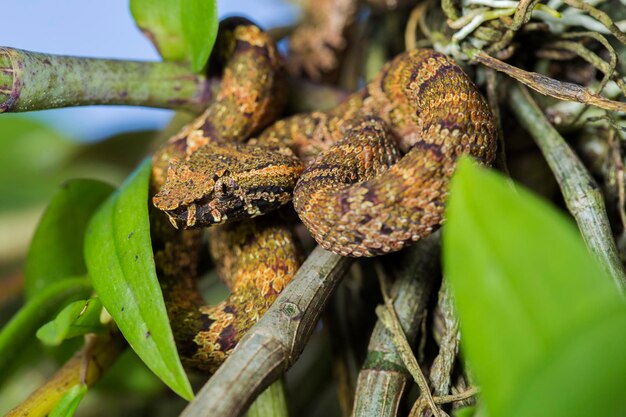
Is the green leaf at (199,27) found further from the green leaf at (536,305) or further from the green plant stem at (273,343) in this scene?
the green leaf at (536,305)

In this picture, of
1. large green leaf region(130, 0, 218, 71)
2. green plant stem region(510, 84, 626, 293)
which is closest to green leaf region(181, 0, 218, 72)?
large green leaf region(130, 0, 218, 71)

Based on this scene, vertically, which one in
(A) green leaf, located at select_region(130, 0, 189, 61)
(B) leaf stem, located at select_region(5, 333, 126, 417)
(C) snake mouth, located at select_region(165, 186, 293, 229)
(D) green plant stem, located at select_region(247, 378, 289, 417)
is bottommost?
(D) green plant stem, located at select_region(247, 378, 289, 417)

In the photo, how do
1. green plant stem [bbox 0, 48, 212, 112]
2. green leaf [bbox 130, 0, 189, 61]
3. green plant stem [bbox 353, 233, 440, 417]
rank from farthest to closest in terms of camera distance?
green leaf [bbox 130, 0, 189, 61], green plant stem [bbox 0, 48, 212, 112], green plant stem [bbox 353, 233, 440, 417]

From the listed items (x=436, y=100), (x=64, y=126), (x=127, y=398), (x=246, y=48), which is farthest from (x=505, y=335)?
(x=64, y=126)

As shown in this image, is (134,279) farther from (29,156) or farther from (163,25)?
(29,156)

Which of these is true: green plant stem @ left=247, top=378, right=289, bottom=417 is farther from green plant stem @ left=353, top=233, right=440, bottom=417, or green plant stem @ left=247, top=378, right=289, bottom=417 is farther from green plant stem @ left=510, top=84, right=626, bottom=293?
A: green plant stem @ left=510, top=84, right=626, bottom=293
